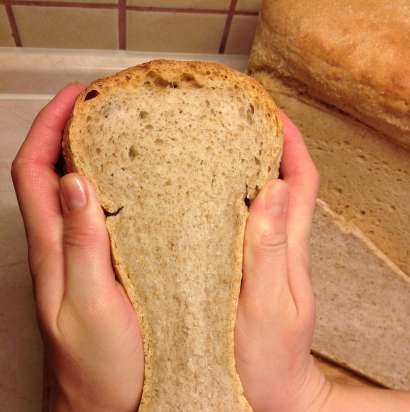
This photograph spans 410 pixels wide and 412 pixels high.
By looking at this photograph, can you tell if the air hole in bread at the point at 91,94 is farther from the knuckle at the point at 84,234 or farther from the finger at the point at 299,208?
the finger at the point at 299,208

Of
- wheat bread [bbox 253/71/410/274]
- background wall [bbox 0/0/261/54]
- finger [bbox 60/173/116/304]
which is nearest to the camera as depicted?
finger [bbox 60/173/116/304]

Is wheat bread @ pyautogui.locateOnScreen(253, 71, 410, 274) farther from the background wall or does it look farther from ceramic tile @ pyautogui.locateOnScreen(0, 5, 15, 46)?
ceramic tile @ pyautogui.locateOnScreen(0, 5, 15, 46)

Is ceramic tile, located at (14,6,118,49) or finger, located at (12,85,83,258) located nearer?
finger, located at (12,85,83,258)

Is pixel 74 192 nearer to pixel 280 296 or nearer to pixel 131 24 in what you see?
pixel 280 296

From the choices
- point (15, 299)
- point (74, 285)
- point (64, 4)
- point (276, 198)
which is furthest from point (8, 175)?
point (276, 198)

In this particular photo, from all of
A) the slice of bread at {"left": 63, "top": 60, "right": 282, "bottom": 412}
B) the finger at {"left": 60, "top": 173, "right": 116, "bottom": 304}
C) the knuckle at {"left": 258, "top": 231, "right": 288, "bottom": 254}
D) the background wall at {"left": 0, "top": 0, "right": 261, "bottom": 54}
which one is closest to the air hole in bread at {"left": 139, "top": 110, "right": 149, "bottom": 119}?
the slice of bread at {"left": 63, "top": 60, "right": 282, "bottom": 412}
